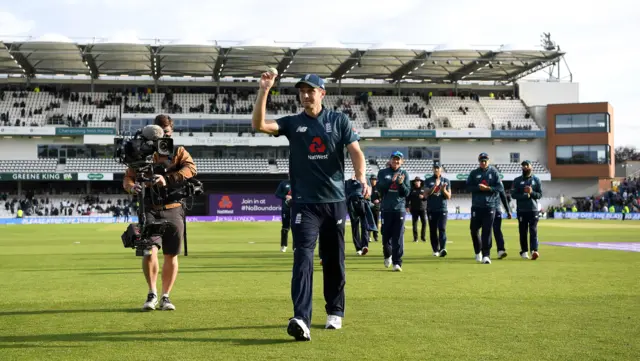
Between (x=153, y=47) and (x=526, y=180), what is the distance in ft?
165

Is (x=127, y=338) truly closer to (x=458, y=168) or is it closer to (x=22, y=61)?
(x=22, y=61)

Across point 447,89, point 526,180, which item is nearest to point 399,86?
point 447,89

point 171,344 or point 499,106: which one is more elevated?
point 499,106

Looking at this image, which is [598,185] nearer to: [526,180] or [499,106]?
[499,106]

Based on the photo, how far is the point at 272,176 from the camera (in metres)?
70.1

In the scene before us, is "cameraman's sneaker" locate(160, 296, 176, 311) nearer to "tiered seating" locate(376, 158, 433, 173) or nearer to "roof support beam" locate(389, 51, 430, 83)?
"roof support beam" locate(389, 51, 430, 83)

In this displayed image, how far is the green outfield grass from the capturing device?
6.21 metres

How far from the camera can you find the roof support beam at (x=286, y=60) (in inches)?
2549

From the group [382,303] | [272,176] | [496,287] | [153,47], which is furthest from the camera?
[272,176]

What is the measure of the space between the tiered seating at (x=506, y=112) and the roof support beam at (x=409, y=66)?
1011 cm

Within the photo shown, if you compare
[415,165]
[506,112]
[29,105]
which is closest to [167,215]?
[415,165]

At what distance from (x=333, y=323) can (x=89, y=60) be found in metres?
64.3

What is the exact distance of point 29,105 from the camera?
2844 inches

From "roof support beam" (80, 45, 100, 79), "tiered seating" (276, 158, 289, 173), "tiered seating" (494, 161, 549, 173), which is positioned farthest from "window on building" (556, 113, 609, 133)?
"roof support beam" (80, 45, 100, 79)
